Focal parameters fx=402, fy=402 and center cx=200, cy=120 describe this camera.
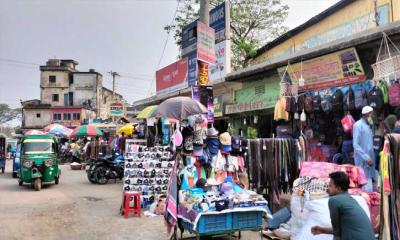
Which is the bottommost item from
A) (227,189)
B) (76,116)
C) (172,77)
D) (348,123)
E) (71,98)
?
(227,189)

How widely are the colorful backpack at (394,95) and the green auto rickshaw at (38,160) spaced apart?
41.2 feet

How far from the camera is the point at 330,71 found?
29.0ft

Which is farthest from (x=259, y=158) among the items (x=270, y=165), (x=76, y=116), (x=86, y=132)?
(x=76, y=116)

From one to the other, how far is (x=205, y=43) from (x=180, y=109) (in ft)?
10.8

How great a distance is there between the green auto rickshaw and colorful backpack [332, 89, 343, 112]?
11.3 metres

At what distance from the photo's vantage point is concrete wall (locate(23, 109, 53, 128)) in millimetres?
53781

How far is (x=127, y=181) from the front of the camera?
11.0 m

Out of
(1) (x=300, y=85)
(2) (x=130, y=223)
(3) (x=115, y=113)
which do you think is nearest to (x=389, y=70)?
(1) (x=300, y=85)

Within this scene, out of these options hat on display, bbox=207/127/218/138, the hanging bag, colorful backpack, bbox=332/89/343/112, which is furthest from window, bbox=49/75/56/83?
the hanging bag

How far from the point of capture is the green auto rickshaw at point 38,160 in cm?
1504

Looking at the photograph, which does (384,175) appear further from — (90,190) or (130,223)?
(90,190)

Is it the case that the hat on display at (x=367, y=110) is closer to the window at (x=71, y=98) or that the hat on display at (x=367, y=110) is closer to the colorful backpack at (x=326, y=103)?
the colorful backpack at (x=326, y=103)

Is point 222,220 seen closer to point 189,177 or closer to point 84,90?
point 189,177

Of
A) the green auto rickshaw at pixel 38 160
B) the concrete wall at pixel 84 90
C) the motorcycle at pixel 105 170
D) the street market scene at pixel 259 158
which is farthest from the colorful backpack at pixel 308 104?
the concrete wall at pixel 84 90
